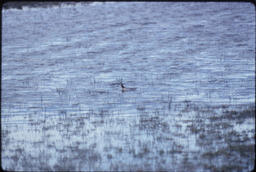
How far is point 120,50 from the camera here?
20594mm

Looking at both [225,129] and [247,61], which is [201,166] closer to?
[225,129]

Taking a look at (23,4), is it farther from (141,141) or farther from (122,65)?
(141,141)

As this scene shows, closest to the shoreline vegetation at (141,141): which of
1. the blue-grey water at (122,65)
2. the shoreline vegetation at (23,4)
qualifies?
the blue-grey water at (122,65)

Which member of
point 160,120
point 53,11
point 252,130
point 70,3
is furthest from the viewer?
point 70,3

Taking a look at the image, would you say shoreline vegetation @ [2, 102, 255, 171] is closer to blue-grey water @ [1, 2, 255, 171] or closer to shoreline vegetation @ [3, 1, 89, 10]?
blue-grey water @ [1, 2, 255, 171]

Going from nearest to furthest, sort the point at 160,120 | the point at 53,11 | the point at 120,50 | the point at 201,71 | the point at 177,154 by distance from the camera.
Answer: the point at 177,154, the point at 160,120, the point at 201,71, the point at 120,50, the point at 53,11

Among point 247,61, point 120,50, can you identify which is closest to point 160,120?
point 247,61

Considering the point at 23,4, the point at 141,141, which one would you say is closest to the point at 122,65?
the point at 141,141

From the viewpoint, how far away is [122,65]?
1723 cm

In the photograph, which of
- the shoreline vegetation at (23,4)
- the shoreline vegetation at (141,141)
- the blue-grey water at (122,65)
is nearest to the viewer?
the shoreline vegetation at (141,141)

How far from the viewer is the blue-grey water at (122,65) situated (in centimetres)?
1088

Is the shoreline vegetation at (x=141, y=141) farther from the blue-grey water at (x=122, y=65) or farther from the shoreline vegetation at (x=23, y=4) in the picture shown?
the shoreline vegetation at (x=23, y=4)

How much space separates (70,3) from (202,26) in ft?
73.4

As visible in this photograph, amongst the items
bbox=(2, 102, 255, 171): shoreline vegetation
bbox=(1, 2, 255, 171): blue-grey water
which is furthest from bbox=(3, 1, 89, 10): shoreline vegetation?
bbox=(2, 102, 255, 171): shoreline vegetation
